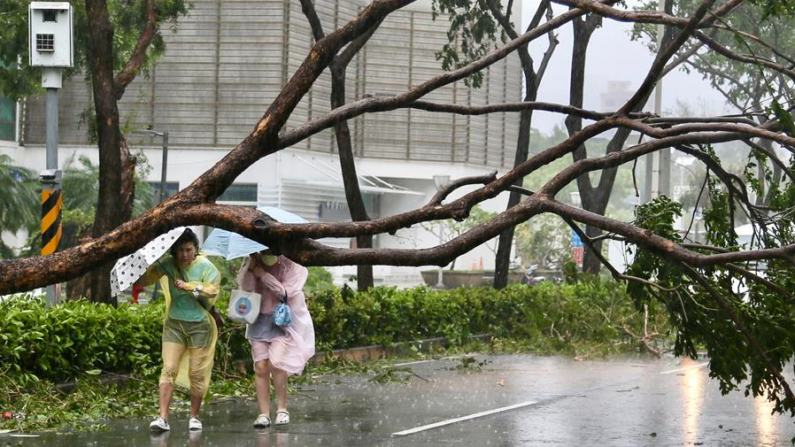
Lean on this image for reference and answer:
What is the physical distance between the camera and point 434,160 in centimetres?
5656

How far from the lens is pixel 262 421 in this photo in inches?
480

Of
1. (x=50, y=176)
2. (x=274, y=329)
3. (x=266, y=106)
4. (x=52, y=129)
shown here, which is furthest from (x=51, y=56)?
(x=266, y=106)

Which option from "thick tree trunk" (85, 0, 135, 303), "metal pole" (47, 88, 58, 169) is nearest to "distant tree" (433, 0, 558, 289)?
"thick tree trunk" (85, 0, 135, 303)

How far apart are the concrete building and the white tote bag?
116ft

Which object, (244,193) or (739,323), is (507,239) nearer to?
(739,323)

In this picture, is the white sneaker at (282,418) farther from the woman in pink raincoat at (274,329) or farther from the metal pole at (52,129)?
the metal pole at (52,129)

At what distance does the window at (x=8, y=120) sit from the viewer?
5181 cm

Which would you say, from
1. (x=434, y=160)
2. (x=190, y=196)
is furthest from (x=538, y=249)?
(x=190, y=196)

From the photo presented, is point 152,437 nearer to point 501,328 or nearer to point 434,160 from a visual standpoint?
point 501,328

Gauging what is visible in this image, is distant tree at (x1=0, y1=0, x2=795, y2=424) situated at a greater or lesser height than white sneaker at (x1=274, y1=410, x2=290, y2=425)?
greater

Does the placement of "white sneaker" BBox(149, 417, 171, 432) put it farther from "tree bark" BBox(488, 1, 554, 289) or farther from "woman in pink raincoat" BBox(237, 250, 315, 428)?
"tree bark" BBox(488, 1, 554, 289)

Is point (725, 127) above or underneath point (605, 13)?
underneath

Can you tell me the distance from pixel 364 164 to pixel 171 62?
919 cm

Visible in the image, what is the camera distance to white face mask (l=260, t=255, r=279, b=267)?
12406 mm
